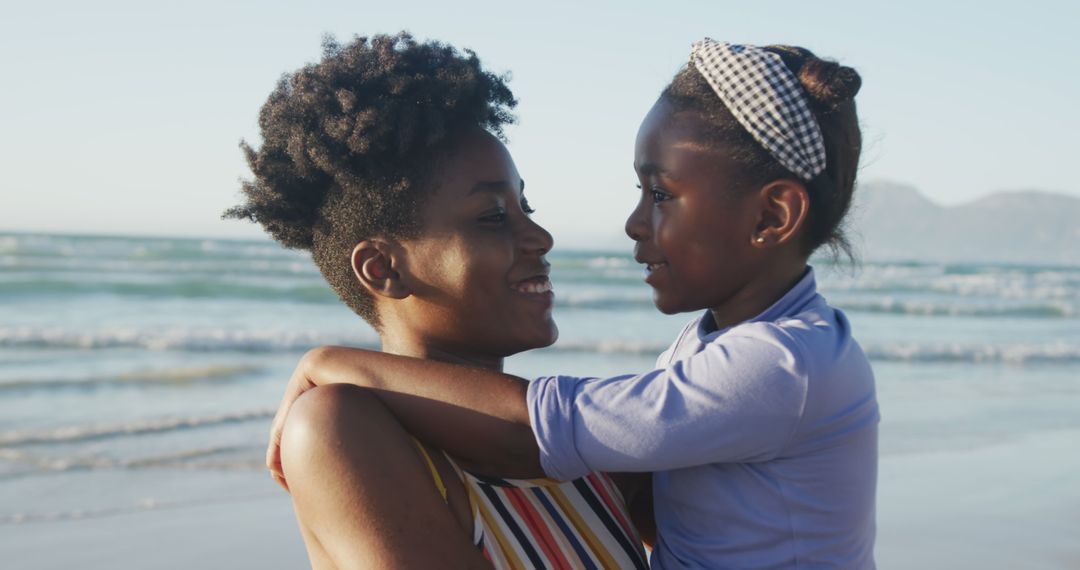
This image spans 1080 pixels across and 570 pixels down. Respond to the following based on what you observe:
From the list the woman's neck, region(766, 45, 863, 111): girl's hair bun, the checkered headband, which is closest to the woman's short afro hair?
the woman's neck

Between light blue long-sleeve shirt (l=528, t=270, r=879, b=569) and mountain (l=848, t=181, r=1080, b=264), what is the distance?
2374 inches

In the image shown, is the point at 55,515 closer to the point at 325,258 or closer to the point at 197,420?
the point at 197,420

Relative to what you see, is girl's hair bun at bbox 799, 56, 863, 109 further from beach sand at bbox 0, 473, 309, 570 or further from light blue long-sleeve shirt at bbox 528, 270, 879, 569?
beach sand at bbox 0, 473, 309, 570

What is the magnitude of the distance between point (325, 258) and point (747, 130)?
3.12 feet

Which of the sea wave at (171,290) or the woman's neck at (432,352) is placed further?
the sea wave at (171,290)

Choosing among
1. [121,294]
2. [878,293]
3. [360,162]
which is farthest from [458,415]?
[878,293]

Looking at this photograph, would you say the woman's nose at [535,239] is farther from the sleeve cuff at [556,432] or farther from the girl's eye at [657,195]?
the sleeve cuff at [556,432]

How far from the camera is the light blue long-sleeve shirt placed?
6.13 feet

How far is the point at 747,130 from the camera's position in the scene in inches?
90.0

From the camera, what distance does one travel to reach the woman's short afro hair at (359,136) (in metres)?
2.21

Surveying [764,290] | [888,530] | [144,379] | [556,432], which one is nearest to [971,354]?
[888,530]

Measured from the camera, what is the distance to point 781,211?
234 cm

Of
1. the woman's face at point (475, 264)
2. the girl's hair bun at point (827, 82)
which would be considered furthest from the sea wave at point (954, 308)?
the woman's face at point (475, 264)

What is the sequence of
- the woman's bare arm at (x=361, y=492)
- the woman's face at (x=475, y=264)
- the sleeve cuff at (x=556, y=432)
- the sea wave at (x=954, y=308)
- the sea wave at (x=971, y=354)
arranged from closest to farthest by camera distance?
the woman's bare arm at (x=361, y=492) < the sleeve cuff at (x=556, y=432) < the woman's face at (x=475, y=264) < the sea wave at (x=971, y=354) < the sea wave at (x=954, y=308)
